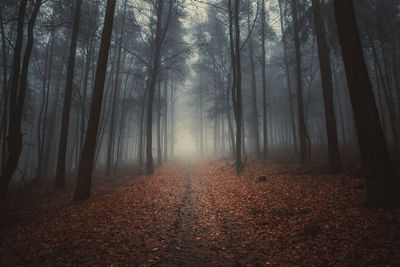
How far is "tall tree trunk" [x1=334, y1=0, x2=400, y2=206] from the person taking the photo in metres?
3.62

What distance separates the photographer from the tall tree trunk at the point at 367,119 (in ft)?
11.9

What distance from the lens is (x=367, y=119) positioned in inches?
148

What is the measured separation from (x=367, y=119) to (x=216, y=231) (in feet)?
14.0

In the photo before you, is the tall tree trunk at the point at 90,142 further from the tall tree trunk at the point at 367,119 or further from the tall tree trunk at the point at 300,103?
the tall tree trunk at the point at 300,103

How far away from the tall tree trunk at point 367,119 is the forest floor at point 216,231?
1.47 ft

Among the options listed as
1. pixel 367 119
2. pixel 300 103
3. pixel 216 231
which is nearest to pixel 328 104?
pixel 300 103

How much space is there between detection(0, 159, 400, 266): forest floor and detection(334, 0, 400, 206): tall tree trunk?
0.45 metres

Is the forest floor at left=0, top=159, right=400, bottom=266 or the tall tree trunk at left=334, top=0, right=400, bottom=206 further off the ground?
the tall tree trunk at left=334, top=0, right=400, bottom=206

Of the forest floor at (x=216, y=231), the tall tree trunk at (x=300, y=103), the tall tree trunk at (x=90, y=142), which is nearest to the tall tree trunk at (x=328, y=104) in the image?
the tall tree trunk at (x=300, y=103)

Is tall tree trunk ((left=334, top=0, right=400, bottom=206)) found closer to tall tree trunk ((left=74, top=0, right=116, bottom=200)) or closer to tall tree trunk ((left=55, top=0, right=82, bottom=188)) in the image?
tall tree trunk ((left=74, top=0, right=116, bottom=200))

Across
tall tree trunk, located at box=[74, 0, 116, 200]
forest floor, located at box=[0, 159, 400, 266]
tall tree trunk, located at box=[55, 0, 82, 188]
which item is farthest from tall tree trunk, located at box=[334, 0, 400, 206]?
tall tree trunk, located at box=[55, 0, 82, 188]

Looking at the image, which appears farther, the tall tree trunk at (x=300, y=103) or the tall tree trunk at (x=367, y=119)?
the tall tree trunk at (x=300, y=103)

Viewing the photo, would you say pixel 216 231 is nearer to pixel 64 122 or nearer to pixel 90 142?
pixel 90 142

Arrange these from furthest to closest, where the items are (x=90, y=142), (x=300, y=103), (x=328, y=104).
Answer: (x=300, y=103), (x=328, y=104), (x=90, y=142)
